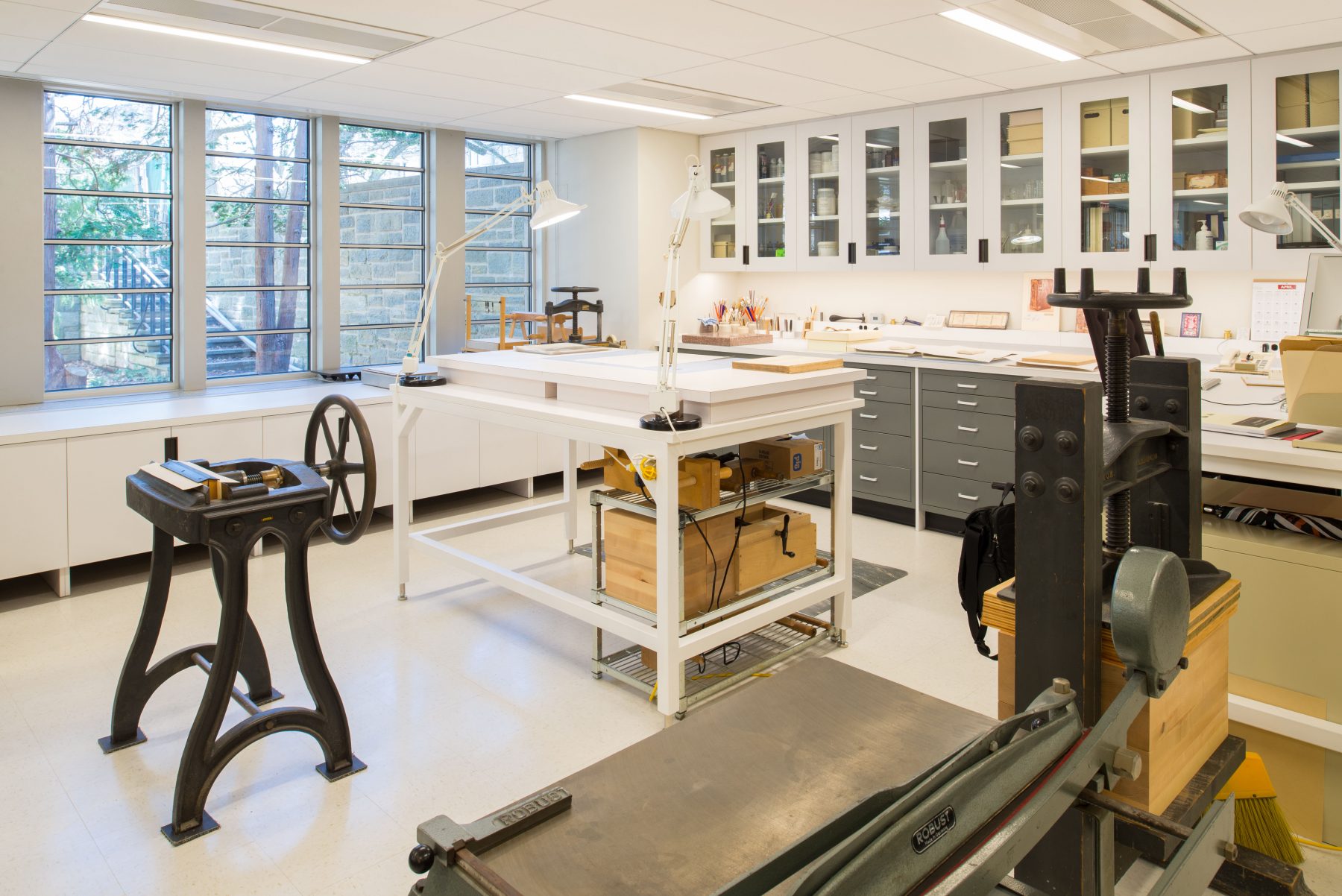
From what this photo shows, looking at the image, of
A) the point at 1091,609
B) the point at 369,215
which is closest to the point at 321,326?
the point at 369,215

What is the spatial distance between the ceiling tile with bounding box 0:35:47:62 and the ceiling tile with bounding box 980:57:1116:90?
4329mm

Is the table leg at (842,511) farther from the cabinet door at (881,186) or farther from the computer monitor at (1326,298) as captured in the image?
the cabinet door at (881,186)

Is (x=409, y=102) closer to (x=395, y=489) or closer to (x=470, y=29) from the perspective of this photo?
(x=470, y=29)

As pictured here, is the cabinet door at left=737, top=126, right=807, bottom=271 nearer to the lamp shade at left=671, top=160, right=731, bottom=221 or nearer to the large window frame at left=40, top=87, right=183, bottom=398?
the lamp shade at left=671, top=160, right=731, bottom=221

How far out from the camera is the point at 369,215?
631cm

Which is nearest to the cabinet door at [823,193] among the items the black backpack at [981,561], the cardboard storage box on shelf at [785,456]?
the cardboard storage box on shelf at [785,456]

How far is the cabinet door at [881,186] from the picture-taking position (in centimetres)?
568

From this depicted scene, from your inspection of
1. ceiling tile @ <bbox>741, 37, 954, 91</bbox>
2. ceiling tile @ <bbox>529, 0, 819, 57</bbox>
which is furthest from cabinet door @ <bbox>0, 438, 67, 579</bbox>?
ceiling tile @ <bbox>741, 37, 954, 91</bbox>

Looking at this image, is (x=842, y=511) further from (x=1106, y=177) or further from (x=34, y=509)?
(x=34, y=509)

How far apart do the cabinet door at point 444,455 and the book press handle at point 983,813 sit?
14.7 feet

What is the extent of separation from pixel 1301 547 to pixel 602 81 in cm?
380

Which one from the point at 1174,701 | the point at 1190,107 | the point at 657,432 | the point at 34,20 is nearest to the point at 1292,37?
the point at 1190,107

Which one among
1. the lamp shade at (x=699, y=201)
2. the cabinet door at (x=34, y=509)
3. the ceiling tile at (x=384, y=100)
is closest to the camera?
Result: the lamp shade at (x=699, y=201)

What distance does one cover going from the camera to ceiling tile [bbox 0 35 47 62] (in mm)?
3998
